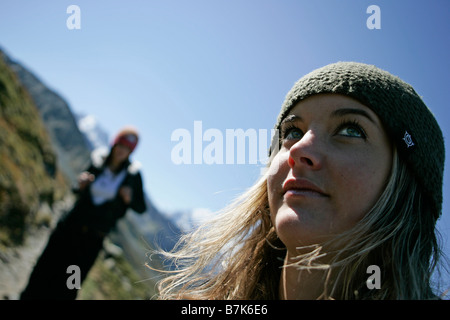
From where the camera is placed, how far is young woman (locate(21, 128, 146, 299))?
14.3ft

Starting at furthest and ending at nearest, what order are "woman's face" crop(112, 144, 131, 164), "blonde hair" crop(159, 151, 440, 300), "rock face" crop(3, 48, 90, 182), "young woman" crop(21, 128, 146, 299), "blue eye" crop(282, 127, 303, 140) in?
"rock face" crop(3, 48, 90, 182), "woman's face" crop(112, 144, 131, 164), "young woman" crop(21, 128, 146, 299), "blue eye" crop(282, 127, 303, 140), "blonde hair" crop(159, 151, 440, 300)

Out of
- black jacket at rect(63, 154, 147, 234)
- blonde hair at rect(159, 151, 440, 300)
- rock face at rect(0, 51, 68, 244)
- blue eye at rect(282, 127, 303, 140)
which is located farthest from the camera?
rock face at rect(0, 51, 68, 244)

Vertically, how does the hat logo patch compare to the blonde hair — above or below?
above

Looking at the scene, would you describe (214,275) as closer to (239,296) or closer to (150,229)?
(239,296)

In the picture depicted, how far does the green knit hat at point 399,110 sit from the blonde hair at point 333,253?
Result: 81 mm

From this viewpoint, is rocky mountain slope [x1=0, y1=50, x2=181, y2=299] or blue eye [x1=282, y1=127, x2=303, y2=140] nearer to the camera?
blue eye [x1=282, y1=127, x2=303, y2=140]

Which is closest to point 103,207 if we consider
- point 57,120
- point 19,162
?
point 19,162

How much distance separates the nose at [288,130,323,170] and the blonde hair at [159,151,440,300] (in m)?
0.38

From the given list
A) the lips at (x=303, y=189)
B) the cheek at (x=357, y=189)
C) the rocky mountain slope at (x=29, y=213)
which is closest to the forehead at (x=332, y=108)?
the cheek at (x=357, y=189)

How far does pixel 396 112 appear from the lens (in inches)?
73.4

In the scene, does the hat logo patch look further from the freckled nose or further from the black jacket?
the black jacket

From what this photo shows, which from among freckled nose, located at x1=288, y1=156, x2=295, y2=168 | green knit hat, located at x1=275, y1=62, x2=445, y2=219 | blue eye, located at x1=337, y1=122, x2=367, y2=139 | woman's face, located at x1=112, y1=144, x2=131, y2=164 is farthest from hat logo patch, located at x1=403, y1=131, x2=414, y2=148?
woman's face, located at x1=112, y1=144, x2=131, y2=164

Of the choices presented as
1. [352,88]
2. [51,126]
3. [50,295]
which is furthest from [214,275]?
[51,126]
